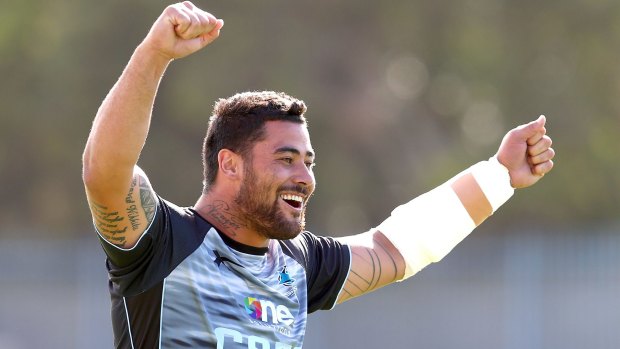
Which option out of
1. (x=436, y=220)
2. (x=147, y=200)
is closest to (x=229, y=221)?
(x=147, y=200)

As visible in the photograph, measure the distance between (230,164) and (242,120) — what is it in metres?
0.19

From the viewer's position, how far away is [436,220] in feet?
19.1

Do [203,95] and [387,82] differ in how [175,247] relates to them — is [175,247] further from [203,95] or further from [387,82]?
[387,82]

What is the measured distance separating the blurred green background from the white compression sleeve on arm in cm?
1573

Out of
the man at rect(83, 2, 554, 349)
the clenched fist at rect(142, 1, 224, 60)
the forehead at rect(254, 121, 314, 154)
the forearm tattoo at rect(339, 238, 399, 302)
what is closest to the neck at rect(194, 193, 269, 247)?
the man at rect(83, 2, 554, 349)

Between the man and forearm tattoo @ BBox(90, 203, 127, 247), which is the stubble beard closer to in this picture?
the man

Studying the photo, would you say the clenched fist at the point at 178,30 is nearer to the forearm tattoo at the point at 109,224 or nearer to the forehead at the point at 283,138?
the forearm tattoo at the point at 109,224

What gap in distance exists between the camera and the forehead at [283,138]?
499cm

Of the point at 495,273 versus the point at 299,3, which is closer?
the point at 495,273

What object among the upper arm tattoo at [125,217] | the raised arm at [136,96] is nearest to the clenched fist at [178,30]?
the raised arm at [136,96]

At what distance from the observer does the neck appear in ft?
16.3

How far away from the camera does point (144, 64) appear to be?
4.20m
